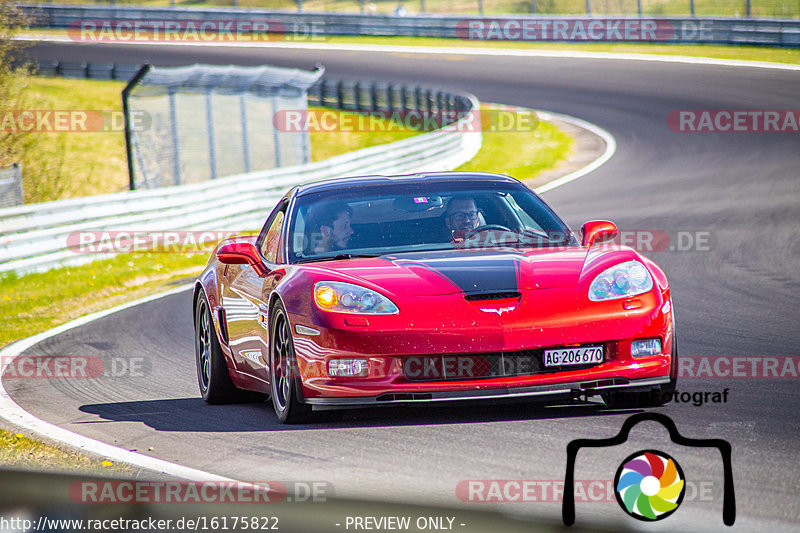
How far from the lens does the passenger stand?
7297 mm

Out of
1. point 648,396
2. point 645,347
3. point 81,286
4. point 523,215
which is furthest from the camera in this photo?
point 81,286

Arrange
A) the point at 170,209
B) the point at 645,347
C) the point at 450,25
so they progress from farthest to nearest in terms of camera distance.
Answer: the point at 450,25 → the point at 170,209 → the point at 645,347

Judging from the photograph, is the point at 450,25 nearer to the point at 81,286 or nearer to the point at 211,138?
the point at 211,138

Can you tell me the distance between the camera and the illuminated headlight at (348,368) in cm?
620

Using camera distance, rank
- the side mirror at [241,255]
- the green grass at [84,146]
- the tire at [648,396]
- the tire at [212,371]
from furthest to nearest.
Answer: the green grass at [84,146]
the tire at [212,371]
the side mirror at [241,255]
the tire at [648,396]

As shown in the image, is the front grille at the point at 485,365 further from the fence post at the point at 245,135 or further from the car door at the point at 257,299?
the fence post at the point at 245,135

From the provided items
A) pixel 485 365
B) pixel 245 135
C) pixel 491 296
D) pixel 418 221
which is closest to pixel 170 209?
pixel 245 135

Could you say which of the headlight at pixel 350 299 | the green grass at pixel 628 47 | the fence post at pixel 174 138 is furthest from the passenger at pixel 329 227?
the green grass at pixel 628 47

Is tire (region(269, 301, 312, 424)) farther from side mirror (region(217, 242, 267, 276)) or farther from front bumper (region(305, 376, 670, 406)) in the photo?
side mirror (region(217, 242, 267, 276))

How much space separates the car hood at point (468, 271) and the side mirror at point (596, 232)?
0.43 metres

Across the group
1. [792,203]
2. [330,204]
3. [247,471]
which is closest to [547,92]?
[792,203]

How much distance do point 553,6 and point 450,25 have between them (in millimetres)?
6136

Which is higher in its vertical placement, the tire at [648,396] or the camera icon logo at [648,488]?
the camera icon logo at [648,488]

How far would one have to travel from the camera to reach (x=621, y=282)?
253 inches
